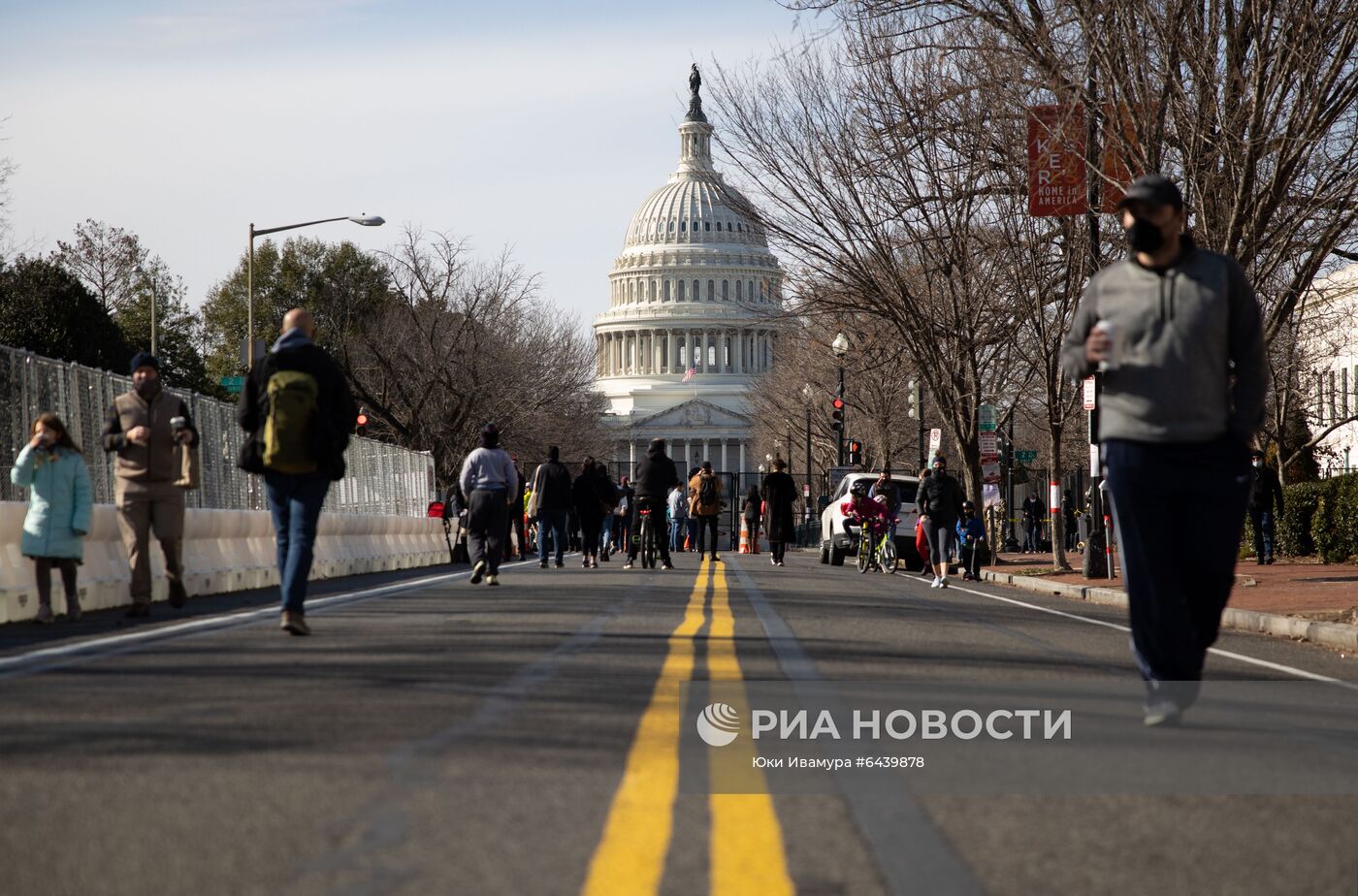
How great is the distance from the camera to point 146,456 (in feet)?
45.1

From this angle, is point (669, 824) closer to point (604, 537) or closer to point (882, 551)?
point (882, 551)

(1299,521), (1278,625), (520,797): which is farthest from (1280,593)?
(520,797)

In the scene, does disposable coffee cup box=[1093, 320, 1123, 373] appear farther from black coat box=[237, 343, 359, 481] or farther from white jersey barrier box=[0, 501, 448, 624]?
white jersey barrier box=[0, 501, 448, 624]

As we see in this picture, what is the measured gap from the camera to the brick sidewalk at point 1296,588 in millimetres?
16359

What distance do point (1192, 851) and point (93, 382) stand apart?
15180 mm

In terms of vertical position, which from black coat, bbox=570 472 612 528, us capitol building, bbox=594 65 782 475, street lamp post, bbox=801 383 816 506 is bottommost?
black coat, bbox=570 472 612 528

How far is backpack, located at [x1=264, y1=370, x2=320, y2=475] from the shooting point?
11.0 m

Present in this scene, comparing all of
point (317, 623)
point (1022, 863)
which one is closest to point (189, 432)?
point (317, 623)

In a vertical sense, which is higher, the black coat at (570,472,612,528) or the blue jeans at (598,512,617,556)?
the black coat at (570,472,612,528)

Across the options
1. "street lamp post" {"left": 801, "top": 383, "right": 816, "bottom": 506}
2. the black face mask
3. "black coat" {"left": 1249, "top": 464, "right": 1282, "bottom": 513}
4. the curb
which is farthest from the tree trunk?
"street lamp post" {"left": 801, "top": 383, "right": 816, "bottom": 506}

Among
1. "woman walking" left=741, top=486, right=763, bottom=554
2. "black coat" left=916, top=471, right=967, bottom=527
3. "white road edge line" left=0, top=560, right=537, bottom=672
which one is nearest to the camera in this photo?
"white road edge line" left=0, top=560, right=537, bottom=672

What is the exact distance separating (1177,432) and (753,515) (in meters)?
37.2

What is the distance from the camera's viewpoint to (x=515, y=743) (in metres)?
6.07

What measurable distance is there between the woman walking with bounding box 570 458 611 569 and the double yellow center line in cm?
1931
